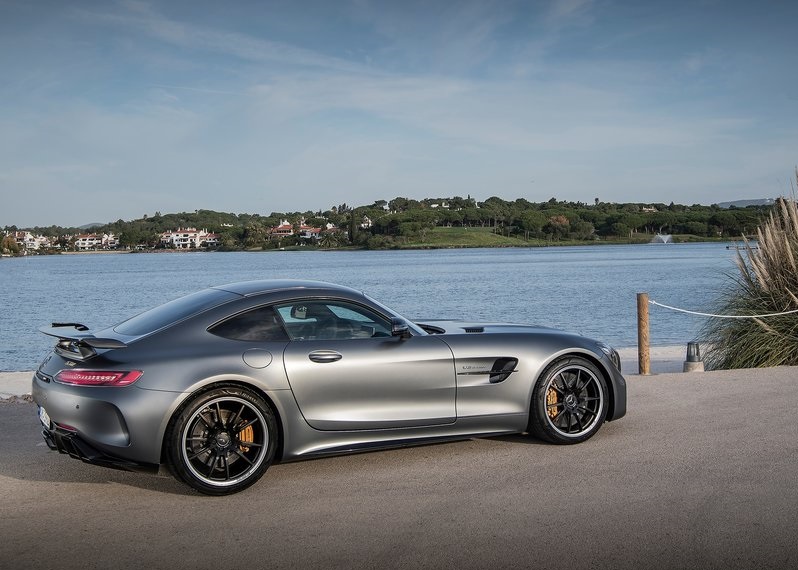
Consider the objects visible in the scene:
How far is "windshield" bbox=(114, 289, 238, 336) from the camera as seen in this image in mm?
5961

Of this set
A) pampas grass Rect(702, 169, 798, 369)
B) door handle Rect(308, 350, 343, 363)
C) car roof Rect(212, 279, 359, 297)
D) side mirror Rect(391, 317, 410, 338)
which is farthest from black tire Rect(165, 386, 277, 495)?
pampas grass Rect(702, 169, 798, 369)

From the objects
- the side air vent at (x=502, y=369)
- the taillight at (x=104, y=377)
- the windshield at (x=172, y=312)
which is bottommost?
the side air vent at (x=502, y=369)

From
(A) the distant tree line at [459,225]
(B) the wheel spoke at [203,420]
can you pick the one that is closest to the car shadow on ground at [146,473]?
(B) the wheel spoke at [203,420]

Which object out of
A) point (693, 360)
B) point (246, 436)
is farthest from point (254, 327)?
point (693, 360)

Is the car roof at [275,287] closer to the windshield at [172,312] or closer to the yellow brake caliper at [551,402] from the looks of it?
the windshield at [172,312]

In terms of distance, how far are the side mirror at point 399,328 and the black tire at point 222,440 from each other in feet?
3.55

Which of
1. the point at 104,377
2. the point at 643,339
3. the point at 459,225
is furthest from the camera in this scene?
the point at 459,225

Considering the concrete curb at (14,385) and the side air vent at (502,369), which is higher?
the side air vent at (502,369)

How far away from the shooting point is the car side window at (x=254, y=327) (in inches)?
233

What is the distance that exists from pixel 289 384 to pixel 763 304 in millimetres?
8794

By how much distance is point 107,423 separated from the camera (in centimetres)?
544

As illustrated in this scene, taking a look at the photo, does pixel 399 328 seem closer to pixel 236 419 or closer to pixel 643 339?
pixel 236 419

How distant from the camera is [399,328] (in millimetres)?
6203

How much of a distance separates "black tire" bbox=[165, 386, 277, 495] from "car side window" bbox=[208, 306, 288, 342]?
40 cm
